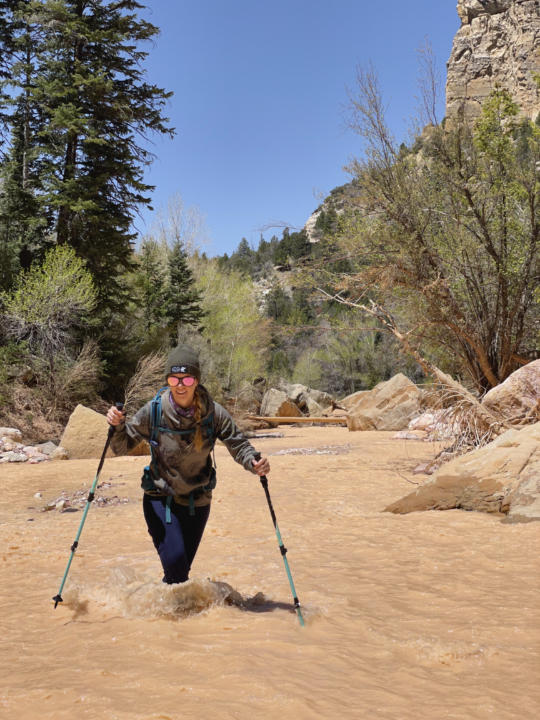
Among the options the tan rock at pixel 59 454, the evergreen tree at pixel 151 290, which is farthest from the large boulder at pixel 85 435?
the evergreen tree at pixel 151 290

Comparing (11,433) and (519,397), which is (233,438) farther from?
(11,433)

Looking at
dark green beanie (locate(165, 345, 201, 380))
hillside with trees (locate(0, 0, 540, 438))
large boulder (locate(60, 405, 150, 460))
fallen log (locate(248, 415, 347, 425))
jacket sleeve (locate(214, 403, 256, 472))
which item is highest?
hillside with trees (locate(0, 0, 540, 438))

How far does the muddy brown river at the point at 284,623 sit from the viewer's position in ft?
7.73

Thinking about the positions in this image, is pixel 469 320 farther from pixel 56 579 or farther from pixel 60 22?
pixel 60 22

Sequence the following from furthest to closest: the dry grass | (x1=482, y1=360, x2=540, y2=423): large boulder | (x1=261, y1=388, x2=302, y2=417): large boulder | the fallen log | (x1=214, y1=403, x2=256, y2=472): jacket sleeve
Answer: (x1=261, y1=388, x2=302, y2=417): large boulder
the fallen log
the dry grass
(x1=482, y1=360, x2=540, y2=423): large boulder
(x1=214, y1=403, x2=256, y2=472): jacket sleeve

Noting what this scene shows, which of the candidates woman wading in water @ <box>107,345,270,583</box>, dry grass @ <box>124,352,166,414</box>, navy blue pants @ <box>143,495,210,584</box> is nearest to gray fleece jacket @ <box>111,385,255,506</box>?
A: woman wading in water @ <box>107,345,270,583</box>

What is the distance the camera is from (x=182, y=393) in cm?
351

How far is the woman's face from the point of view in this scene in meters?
3.49

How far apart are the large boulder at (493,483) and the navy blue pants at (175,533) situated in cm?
393

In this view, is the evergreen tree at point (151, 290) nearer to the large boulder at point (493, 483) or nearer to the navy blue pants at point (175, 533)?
the large boulder at point (493, 483)

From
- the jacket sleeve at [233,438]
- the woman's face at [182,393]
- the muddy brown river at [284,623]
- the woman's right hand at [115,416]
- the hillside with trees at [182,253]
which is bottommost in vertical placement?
the muddy brown river at [284,623]

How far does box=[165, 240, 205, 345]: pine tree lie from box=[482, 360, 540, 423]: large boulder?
64.6 feet

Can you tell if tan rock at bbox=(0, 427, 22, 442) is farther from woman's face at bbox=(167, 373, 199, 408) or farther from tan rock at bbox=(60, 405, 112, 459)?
woman's face at bbox=(167, 373, 199, 408)

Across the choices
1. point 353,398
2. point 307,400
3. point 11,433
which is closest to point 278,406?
point 307,400
